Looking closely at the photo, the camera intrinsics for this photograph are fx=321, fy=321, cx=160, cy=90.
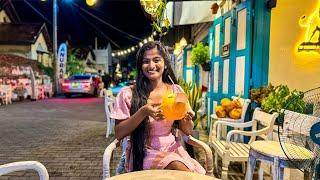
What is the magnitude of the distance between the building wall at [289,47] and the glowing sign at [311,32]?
0.17 m

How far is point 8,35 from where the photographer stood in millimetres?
22953

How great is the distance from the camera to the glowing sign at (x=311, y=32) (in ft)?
15.4

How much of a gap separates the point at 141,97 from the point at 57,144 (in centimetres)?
439

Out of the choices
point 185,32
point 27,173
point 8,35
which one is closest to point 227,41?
point 27,173

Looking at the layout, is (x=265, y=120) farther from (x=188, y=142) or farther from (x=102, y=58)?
(x=102, y=58)

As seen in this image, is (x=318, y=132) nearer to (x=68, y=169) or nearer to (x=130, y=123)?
(x=130, y=123)

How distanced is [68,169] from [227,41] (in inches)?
159

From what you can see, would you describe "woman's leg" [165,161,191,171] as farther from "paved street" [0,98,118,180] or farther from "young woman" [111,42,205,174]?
"paved street" [0,98,118,180]

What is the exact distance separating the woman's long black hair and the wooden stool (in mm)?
1069

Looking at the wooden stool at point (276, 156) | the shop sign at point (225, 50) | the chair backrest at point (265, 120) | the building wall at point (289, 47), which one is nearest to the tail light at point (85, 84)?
the shop sign at point (225, 50)

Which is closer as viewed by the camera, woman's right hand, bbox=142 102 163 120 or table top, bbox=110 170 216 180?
table top, bbox=110 170 216 180

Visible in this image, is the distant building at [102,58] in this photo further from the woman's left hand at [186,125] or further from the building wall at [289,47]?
the woman's left hand at [186,125]

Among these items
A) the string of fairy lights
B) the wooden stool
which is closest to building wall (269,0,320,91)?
the string of fairy lights

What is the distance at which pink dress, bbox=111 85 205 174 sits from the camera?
241cm
